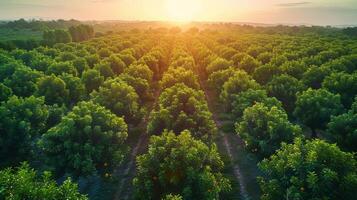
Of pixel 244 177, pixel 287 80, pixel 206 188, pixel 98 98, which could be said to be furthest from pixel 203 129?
pixel 287 80

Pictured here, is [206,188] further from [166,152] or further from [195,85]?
[195,85]

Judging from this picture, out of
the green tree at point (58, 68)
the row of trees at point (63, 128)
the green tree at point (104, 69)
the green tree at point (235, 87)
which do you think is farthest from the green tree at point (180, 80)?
the green tree at point (58, 68)

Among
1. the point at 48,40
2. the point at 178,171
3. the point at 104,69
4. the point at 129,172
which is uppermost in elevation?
the point at 104,69

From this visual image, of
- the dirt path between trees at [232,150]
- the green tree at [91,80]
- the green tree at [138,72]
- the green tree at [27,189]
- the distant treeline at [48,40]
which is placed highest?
the green tree at [27,189]

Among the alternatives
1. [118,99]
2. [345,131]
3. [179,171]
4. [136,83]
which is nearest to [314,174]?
[179,171]

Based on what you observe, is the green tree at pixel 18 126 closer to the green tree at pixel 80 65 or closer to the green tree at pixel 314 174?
the green tree at pixel 314 174

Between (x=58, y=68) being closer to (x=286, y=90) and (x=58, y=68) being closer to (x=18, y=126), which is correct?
(x=18, y=126)

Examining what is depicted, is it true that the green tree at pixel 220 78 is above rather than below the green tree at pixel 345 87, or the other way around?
below
